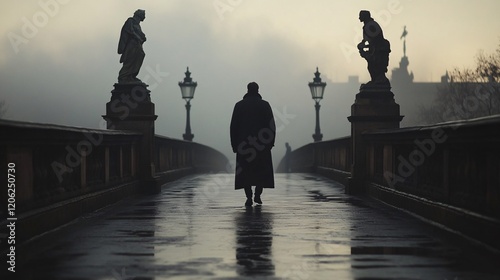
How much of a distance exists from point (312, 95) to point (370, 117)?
16280 mm

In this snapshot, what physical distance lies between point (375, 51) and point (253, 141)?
411 cm

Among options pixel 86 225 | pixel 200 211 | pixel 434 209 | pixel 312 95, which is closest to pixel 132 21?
pixel 200 211

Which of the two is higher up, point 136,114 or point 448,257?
point 136,114

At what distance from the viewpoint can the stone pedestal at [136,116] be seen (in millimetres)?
18344

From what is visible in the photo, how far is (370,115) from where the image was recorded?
17.8 meters

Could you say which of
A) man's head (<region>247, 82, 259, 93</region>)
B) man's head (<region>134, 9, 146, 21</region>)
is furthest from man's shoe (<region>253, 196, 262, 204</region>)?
man's head (<region>134, 9, 146, 21</region>)

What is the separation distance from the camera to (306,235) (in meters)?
9.83

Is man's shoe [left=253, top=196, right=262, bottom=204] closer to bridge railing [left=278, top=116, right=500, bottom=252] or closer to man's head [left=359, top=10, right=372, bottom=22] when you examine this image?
bridge railing [left=278, top=116, right=500, bottom=252]

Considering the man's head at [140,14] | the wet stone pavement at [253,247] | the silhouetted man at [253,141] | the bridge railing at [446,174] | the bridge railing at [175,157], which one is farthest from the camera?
the bridge railing at [175,157]

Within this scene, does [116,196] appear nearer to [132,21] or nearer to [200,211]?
[200,211]

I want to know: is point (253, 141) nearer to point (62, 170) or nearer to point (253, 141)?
point (253, 141)

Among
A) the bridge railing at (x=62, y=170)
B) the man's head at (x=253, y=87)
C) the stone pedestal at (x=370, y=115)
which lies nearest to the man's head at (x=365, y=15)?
the stone pedestal at (x=370, y=115)

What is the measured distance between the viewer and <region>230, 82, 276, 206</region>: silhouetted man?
1479 cm

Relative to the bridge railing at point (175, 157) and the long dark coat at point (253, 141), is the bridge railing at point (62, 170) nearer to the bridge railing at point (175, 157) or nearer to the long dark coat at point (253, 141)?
the long dark coat at point (253, 141)
